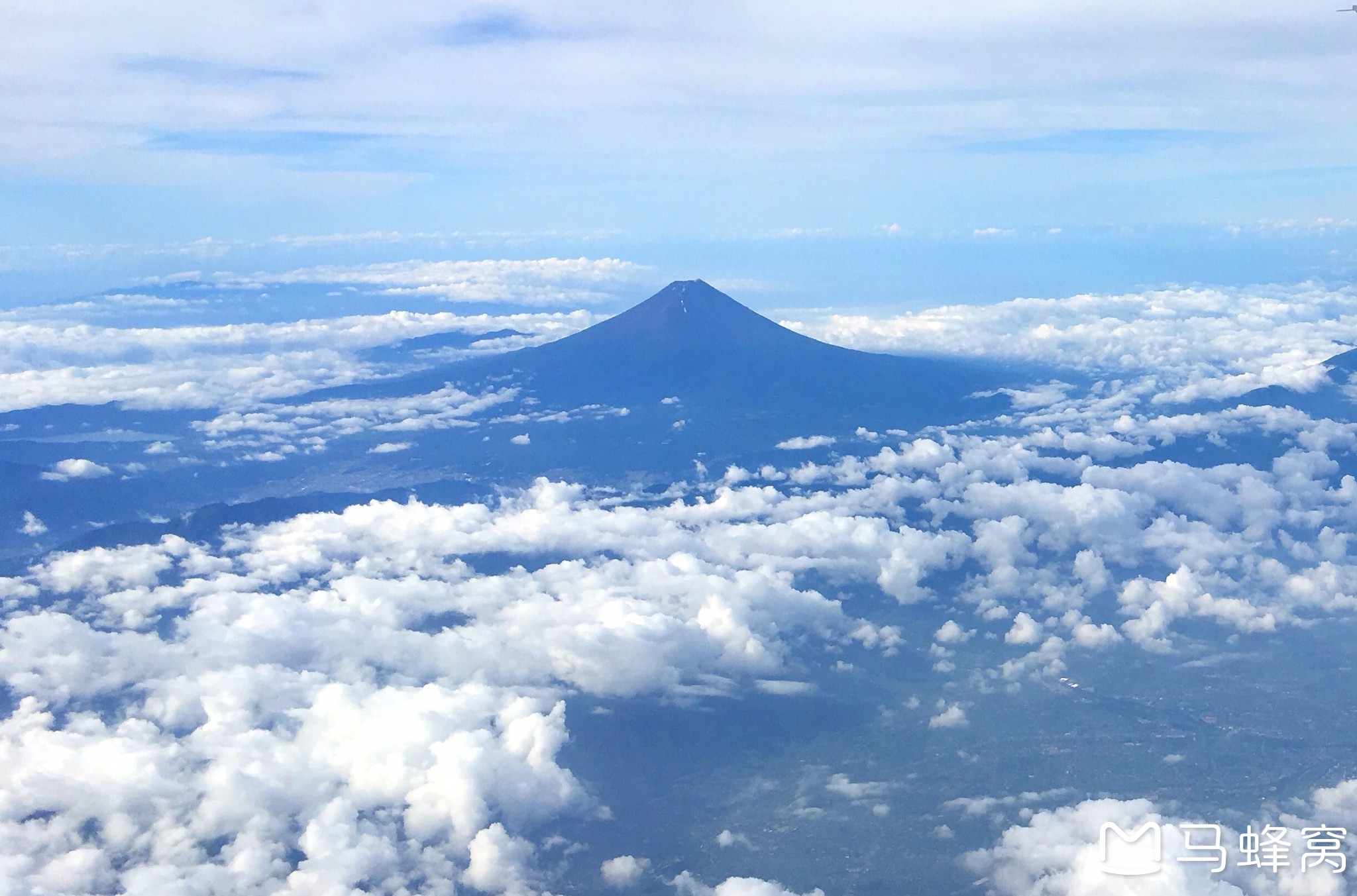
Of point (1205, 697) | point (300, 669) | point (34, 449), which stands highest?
point (34, 449)

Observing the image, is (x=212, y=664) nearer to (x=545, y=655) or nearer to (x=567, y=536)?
(x=545, y=655)

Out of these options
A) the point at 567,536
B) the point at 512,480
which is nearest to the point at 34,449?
the point at 512,480

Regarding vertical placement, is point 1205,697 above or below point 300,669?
below

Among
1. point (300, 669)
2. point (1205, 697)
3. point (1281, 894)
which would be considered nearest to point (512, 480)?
point (300, 669)

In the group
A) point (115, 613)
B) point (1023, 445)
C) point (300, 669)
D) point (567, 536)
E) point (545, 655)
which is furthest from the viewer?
point (1023, 445)

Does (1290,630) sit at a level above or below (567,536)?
below

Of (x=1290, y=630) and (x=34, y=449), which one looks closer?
(x=1290, y=630)

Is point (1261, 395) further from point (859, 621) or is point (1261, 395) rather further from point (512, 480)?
point (512, 480)

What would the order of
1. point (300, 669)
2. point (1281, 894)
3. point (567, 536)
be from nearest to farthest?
point (1281, 894) < point (300, 669) < point (567, 536)

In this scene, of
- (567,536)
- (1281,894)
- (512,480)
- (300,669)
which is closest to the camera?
(1281,894)
